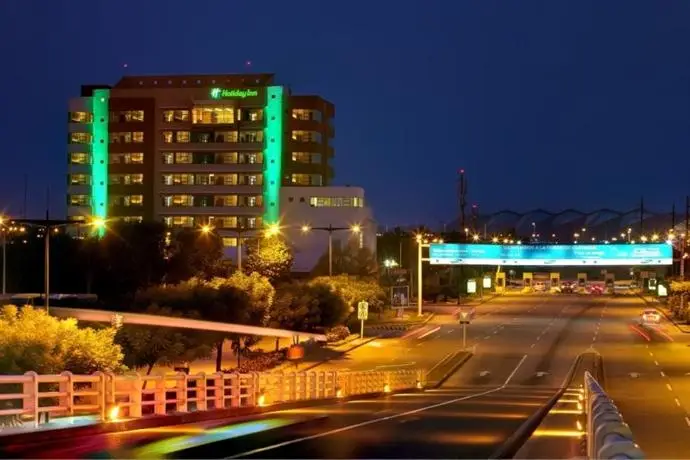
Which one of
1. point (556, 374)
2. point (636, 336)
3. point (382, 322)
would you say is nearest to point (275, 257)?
point (382, 322)

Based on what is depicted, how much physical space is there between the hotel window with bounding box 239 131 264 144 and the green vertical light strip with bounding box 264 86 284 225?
25.9 inches

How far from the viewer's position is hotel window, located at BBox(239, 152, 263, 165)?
12950cm

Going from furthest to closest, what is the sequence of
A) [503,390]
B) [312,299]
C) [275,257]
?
[275,257] < [312,299] < [503,390]

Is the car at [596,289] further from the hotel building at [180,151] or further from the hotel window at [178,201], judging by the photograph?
the hotel window at [178,201]

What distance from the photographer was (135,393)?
20781 mm

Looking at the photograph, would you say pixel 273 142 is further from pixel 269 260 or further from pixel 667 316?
pixel 667 316

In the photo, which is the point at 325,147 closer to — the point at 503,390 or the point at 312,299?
the point at 312,299

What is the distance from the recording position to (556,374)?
5659cm

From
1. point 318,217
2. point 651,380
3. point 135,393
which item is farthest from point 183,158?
point 135,393

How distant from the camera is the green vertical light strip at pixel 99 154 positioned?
130500 mm

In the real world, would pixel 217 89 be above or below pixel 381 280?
above

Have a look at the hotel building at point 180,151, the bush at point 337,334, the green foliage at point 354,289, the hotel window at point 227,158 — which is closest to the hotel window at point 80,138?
the hotel building at point 180,151

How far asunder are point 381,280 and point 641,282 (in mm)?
83344

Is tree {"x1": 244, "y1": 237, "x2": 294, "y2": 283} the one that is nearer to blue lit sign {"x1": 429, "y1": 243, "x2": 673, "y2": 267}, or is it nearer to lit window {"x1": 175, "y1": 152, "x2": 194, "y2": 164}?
blue lit sign {"x1": 429, "y1": 243, "x2": 673, "y2": 267}
